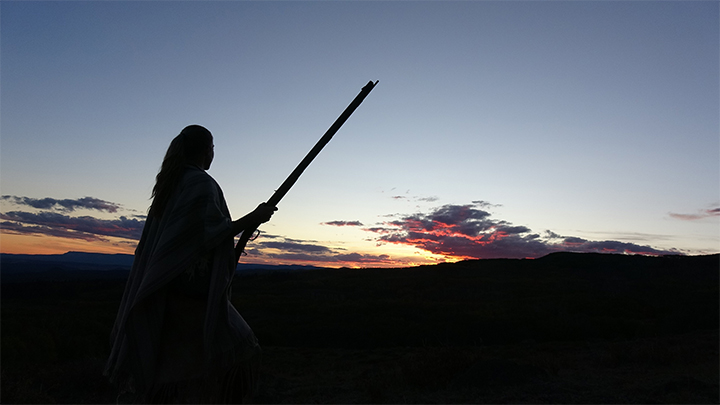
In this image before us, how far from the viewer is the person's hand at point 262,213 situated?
250 centimetres

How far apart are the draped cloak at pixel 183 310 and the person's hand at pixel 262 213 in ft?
0.49

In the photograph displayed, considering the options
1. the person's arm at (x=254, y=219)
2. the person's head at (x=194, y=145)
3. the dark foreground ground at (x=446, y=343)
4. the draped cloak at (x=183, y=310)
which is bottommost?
the dark foreground ground at (x=446, y=343)

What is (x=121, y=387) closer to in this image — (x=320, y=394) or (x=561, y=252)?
(x=320, y=394)

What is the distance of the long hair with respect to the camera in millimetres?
2615

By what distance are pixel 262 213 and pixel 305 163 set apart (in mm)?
500

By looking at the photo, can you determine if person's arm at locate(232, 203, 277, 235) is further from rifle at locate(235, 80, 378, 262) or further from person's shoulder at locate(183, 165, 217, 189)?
person's shoulder at locate(183, 165, 217, 189)

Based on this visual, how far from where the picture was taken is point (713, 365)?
1129cm

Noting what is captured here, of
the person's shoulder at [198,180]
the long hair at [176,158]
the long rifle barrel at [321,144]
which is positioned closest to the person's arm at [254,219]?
the long rifle barrel at [321,144]

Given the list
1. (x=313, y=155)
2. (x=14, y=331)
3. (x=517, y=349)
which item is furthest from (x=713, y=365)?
(x=14, y=331)

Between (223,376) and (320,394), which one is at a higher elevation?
(223,376)

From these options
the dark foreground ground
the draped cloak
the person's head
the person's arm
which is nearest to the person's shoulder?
the draped cloak

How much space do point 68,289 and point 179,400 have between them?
157ft

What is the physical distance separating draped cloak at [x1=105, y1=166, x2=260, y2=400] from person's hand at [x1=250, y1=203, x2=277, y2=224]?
0.15 metres

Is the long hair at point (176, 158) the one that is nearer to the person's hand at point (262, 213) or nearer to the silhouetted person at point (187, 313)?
the silhouetted person at point (187, 313)
